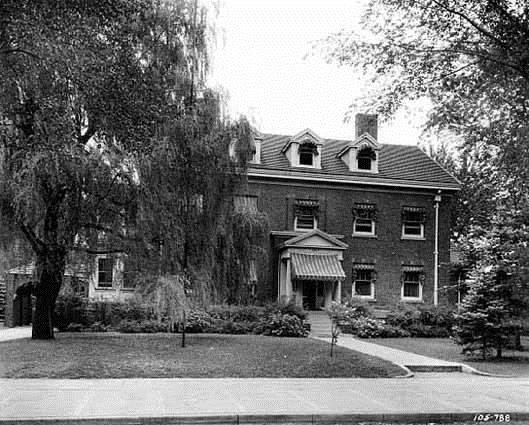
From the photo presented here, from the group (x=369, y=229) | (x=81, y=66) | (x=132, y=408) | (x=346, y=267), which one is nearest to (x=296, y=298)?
(x=346, y=267)

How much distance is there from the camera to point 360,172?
32625 mm

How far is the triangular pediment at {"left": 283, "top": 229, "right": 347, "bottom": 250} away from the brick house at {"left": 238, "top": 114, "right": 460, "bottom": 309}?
51 mm

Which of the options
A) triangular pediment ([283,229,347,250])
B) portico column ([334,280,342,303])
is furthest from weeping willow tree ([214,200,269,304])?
portico column ([334,280,342,303])

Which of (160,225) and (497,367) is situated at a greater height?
(160,225)

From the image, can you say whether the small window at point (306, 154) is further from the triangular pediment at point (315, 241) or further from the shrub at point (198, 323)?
the shrub at point (198, 323)

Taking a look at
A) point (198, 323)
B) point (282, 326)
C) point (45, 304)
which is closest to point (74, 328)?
point (45, 304)

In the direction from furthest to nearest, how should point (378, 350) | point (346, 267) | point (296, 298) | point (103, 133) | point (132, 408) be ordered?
1. point (346, 267)
2. point (296, 298)
3. point (378, 350)
4. point (103, 133)
5. point (132, 408)

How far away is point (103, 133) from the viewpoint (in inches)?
490

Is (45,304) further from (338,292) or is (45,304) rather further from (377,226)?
(377,226)

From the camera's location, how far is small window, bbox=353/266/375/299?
31.8 m

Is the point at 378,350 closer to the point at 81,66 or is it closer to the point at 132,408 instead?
the point at 132,408

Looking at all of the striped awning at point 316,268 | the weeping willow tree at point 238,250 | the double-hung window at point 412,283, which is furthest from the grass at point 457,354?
the double-hung window at point 412,283

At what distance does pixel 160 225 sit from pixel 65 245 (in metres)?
2.86

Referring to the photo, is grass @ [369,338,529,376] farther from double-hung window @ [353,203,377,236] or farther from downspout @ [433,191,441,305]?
double-hung window @ [353,203,377,236]
